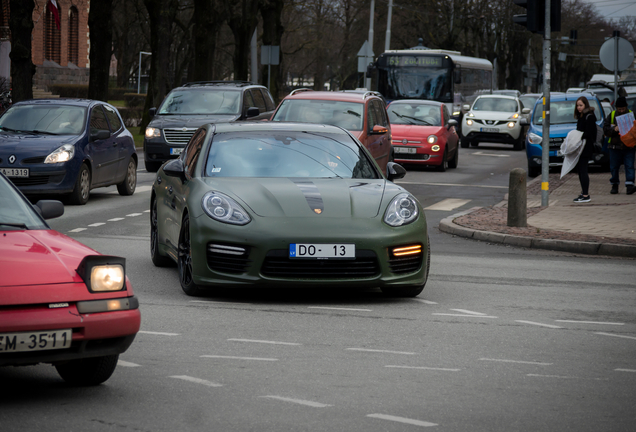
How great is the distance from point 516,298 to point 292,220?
2110 mm

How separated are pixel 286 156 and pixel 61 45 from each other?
6332cm

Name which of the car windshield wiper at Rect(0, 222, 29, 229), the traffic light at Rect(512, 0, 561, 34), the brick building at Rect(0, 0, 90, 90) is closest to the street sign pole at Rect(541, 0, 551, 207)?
the traffic light at Rect(512, 0, 561, 34)

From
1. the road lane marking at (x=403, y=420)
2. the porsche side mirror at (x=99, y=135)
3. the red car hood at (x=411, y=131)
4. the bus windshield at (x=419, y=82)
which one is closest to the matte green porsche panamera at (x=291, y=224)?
the road lane marking at (x=403, y=420)

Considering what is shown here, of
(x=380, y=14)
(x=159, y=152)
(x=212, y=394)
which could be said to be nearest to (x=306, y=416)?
(x=212, y=394)

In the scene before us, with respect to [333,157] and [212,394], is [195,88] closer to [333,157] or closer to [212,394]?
[333,157]

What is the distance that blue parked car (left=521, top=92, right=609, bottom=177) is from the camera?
2414 centimetres

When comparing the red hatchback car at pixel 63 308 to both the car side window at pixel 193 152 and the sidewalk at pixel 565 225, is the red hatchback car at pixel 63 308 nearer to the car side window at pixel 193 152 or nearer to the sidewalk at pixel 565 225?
the car side window at pixel 193 152

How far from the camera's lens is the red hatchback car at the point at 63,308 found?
4.76 metres

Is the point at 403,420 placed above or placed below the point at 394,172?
below

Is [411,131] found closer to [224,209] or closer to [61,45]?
[224,209]

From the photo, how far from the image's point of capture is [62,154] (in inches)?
632

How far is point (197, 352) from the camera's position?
6336mm

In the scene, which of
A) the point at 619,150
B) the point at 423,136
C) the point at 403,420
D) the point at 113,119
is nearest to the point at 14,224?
the point at 403,420

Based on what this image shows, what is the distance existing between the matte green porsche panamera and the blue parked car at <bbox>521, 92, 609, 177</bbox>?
50.6 feet
